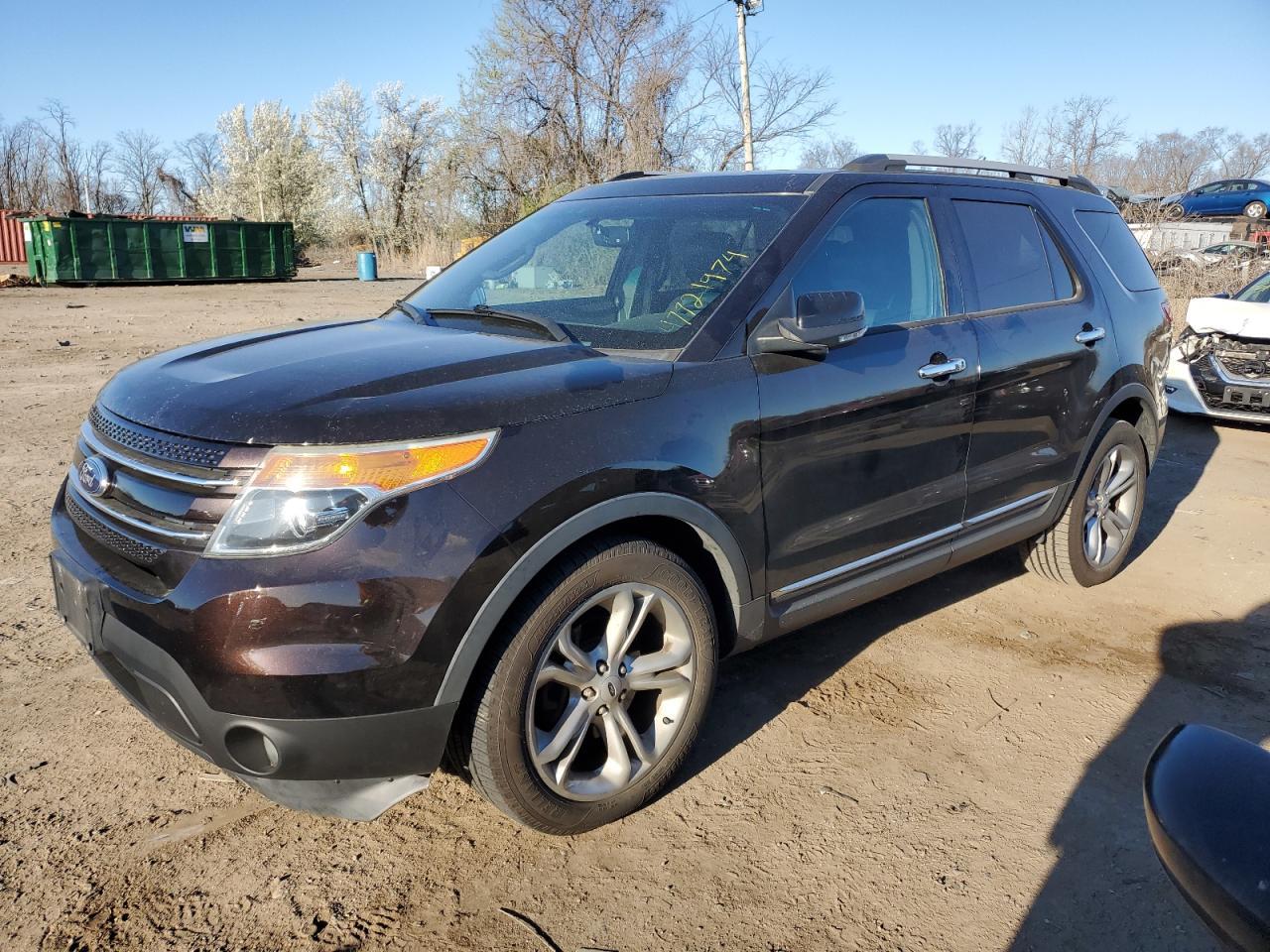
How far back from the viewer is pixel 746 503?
9.43ft

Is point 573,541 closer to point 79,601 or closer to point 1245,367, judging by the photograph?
point 79,601

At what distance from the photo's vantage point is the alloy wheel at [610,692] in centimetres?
257

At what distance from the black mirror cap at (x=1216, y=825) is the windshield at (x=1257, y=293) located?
31.2ft

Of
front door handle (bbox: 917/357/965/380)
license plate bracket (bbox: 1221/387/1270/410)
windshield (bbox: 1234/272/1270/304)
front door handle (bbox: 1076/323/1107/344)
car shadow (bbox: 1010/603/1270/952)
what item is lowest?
car shadow (bbox: 1010/603/1270/952)

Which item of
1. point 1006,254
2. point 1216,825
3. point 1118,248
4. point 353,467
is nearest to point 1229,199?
point 1118,248

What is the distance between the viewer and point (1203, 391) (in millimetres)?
8617

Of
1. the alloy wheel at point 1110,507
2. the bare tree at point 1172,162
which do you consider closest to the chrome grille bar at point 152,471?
the alloy wheel at point 1110,507

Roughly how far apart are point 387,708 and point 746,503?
121 cm

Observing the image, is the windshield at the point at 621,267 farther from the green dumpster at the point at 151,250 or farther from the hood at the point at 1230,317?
the green dumpster at the point at 151,250

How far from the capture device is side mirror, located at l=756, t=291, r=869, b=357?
2.87 metres

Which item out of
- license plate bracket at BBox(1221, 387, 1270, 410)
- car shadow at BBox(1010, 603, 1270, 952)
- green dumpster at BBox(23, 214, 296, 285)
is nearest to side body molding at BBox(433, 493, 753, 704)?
car shadow at BBox(1010, 603, 1270, 952)

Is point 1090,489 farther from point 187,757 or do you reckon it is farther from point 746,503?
point 187,757

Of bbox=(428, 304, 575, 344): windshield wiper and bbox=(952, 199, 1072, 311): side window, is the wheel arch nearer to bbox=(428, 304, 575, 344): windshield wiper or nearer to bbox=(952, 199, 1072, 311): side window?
bbox=(952, 199, 1072, 311): side window

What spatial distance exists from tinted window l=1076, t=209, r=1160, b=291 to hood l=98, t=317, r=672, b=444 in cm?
296
